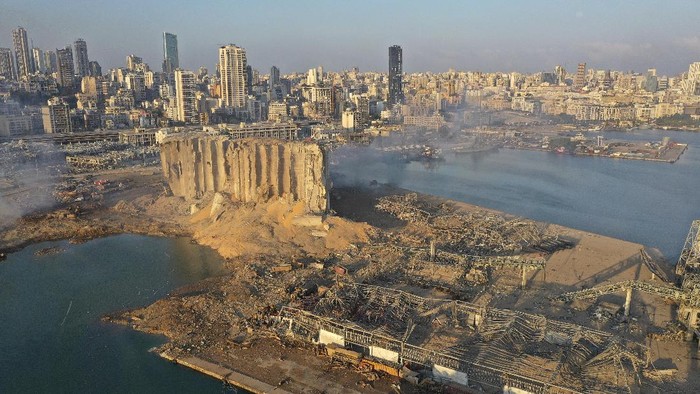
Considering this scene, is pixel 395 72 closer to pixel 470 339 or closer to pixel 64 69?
pixel 64 69

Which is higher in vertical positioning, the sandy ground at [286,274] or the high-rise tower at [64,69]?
the high-rise tower at [64,69]

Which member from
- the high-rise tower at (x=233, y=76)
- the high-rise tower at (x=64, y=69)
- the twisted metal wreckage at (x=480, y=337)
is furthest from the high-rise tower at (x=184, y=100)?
the twisted metal wreckage at (x=480, y=337)

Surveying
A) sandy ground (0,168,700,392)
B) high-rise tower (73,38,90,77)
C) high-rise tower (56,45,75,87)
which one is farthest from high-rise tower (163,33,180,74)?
sandy ground (0,168,700,392)

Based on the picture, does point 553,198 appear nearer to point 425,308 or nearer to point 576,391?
point 425,308

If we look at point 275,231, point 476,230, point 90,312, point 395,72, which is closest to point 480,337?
point 476,230

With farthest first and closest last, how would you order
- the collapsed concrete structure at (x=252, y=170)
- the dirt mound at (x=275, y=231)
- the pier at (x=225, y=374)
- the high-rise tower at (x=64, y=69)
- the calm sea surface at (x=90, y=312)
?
the high-rise tower at (x=64, y=69) < the collapsed concrete structure at (x=252, y=170) < the dirt mound at (x=275, y=231) < the calm sea surface at (x=90, y=312) < the pier at (x=225, y=374)

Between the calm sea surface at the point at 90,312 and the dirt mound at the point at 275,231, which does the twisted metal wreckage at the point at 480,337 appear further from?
the dirt mound at the point at 275,231
